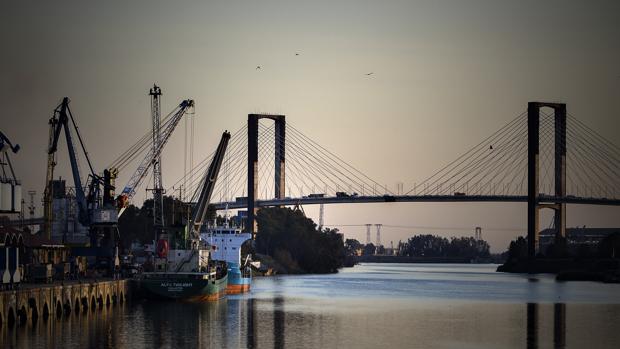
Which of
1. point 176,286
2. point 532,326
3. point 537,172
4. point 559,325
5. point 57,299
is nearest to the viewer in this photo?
point 57,299

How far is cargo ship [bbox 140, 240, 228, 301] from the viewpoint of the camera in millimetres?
88231

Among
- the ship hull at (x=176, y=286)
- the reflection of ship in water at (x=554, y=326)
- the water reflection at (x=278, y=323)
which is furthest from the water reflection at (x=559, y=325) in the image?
the ship hull at (x=176, y=286)

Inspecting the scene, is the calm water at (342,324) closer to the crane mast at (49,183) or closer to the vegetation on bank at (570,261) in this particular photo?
the crane mast at (49,183)

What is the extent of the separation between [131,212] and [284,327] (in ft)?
377

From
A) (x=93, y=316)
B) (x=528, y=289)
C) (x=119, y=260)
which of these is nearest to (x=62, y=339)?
(x=93, y=316)

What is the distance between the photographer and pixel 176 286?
88125mm

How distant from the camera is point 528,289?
12669 cm

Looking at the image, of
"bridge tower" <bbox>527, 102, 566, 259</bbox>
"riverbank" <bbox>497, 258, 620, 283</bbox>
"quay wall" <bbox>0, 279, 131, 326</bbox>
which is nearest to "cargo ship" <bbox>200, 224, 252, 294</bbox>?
"quay wall" <bbox>0, 279, 131, 326</bbox>

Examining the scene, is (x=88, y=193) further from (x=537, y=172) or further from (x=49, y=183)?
(x=537, y=172)

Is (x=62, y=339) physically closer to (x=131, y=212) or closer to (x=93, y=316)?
(x=93, y=316)

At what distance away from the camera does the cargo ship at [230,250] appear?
110 metres

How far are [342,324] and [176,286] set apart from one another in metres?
18.4

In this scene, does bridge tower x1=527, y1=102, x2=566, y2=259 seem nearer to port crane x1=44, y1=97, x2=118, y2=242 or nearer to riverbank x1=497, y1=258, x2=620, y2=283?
riverbank x1=497, y1=258, x2=620, y2=283

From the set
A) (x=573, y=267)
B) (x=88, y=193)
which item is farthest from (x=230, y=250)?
(x=573, y=267)
